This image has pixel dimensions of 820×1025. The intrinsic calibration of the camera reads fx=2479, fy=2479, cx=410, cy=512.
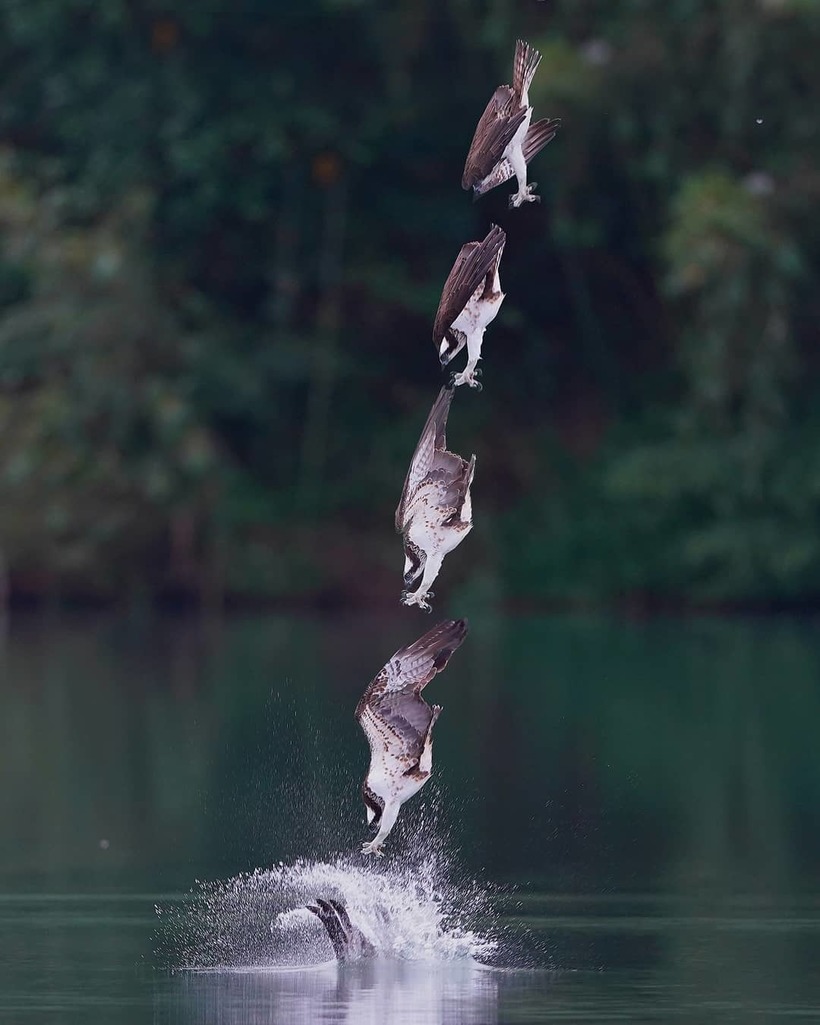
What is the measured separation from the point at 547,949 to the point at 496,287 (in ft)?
8.91

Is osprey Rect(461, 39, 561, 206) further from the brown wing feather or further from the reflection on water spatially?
the reflection on water

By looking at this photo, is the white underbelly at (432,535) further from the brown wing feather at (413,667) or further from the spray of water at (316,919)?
the spray of water at (316,919)

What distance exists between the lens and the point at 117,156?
2938 cm

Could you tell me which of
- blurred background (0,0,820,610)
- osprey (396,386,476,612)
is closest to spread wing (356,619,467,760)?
osprey (396,386,476,612)

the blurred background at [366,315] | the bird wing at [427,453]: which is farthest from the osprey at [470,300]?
the blurred background at [366,315]

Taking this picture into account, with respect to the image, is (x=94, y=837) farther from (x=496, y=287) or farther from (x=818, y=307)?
(x=818, y=307)

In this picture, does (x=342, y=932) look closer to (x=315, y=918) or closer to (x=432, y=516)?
(x=315, y=918)

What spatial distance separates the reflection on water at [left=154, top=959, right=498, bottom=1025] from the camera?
289 inches

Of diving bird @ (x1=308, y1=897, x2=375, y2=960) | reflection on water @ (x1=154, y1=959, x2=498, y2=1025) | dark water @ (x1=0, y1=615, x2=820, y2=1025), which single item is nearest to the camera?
reflection on water @ (x1=154, y1=959, x2=498, y2=1025)

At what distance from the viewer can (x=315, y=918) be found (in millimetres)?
8961

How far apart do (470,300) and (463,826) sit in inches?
208

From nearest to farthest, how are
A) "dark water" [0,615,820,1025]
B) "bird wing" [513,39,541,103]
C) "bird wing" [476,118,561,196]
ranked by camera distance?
1. "bird wing" [476,118,561,196]
2. "bird wing" [513,39,541,103]
3. "dark water" [0,615,820,1025]

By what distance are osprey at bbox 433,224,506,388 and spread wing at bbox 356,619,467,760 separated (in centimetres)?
80

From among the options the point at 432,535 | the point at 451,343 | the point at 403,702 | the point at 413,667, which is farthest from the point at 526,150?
the point at 403,702
